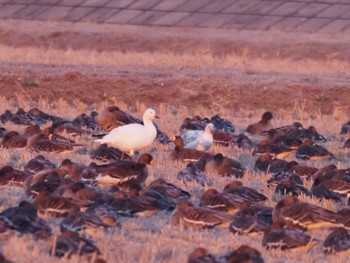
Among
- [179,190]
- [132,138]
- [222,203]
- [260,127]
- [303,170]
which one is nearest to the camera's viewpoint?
[222,203]

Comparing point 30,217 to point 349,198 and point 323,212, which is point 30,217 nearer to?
point 323,212

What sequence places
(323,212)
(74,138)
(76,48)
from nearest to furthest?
1. (323,212)
2. (74,138)
3. (76,48)

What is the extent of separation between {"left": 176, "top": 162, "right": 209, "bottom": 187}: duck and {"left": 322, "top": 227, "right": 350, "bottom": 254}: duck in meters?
3.76

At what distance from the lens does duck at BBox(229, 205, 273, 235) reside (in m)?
11.2

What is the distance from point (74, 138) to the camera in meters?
19.3

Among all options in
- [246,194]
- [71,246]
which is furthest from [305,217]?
[71,246]

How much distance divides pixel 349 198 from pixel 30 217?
14.3 feet

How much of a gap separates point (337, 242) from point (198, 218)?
148 centimetres

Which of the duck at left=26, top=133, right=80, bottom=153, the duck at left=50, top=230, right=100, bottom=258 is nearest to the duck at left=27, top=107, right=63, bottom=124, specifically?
the duck at left=26, top=133, right=80, bottom=153

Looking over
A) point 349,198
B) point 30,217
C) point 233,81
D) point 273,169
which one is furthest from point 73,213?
point 233,81

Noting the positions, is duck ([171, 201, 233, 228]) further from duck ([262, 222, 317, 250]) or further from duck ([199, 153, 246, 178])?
duck ([199, 153, 246, 178])

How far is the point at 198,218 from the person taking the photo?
454 inches

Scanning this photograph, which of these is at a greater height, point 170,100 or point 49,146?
point 49,146

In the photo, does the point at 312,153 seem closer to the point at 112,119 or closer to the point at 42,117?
the point at 112,119
